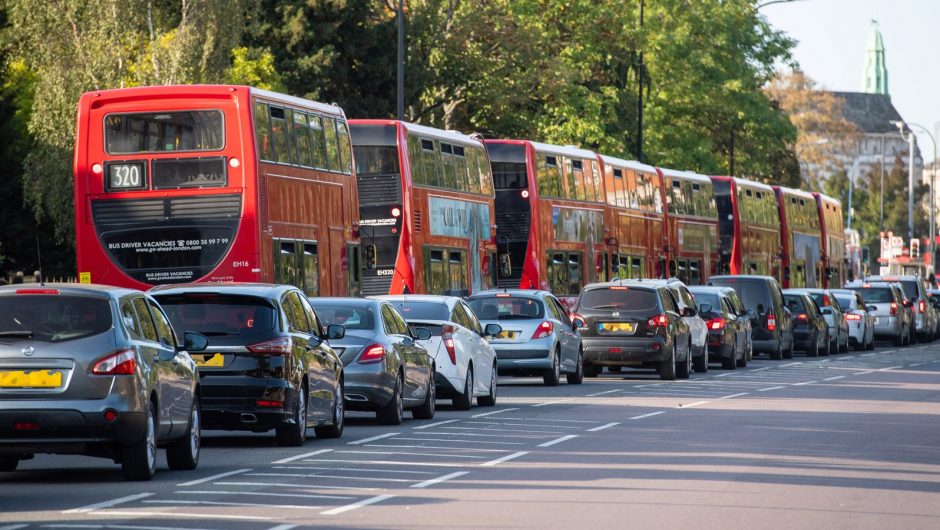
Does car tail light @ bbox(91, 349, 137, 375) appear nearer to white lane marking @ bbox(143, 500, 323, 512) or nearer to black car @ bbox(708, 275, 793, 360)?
white lane marking @ bbox(143, 500, 323, 512)

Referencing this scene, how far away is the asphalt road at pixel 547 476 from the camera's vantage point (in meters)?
12.8

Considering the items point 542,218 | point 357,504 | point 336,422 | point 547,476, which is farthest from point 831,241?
point 357,504

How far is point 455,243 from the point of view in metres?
39.0

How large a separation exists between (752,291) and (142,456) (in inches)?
1207

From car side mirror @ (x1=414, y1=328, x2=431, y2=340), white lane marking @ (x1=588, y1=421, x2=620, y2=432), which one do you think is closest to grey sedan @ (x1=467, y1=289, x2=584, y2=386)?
car side mirror @ (x1=414, y1=328, x2=431, y2=340)

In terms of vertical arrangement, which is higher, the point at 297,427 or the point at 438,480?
the point at 297,427

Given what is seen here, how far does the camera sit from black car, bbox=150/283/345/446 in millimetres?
18422

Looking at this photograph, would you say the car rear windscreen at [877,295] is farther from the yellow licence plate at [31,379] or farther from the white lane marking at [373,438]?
the yellow licence plate at [31,379]

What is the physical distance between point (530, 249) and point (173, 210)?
16.0m

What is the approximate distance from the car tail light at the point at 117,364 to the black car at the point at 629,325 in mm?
19841

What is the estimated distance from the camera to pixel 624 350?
34188 mm

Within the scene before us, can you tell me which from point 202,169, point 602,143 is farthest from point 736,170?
point 202,169

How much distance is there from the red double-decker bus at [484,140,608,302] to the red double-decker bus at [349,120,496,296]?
11.7 ft

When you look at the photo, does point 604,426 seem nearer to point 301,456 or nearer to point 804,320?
point 301,456
